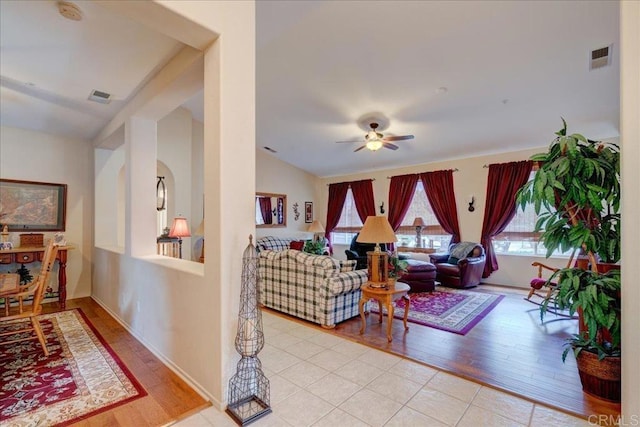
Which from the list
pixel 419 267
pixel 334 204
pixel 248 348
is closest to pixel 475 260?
pixel 419 267

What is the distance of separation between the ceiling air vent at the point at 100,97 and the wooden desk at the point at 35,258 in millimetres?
2256

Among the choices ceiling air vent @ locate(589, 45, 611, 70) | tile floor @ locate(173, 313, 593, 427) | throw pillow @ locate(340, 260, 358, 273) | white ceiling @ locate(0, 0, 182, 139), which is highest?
ceiling air vent @ locate(589, 45, 611, 70)

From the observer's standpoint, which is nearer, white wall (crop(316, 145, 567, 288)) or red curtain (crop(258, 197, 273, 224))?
white wall (crop(316, 145, 567, 288))

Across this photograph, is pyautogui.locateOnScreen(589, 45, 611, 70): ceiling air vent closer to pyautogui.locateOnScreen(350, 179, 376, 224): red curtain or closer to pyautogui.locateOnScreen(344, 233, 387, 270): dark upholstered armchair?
pyautogui.locateOnScreen(344, 233, 387, 270): dark upholstered armchair

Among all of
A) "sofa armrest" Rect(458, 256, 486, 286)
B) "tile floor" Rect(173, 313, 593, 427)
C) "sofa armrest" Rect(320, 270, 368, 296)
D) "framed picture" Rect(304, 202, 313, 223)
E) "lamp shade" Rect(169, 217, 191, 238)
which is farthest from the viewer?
"framed picture" Rect(304, 202, 313, 223)

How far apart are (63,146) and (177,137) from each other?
183cm

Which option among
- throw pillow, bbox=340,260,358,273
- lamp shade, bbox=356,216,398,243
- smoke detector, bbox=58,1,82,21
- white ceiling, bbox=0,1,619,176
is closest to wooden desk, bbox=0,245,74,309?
white ceiling, bbox=0,1,619,176

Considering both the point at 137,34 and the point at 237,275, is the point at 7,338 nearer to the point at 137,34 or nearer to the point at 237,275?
the point at 237,275

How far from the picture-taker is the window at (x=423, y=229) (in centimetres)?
692

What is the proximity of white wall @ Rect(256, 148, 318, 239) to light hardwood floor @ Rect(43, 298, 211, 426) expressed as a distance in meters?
4.87

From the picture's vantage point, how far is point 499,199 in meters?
5.91

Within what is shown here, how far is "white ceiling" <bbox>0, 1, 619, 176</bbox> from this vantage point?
2652 mm

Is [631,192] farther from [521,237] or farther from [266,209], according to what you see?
[266,209]

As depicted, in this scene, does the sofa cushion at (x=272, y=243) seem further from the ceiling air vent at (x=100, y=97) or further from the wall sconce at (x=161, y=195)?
the ceiling air vent at (x=100, y=97)
